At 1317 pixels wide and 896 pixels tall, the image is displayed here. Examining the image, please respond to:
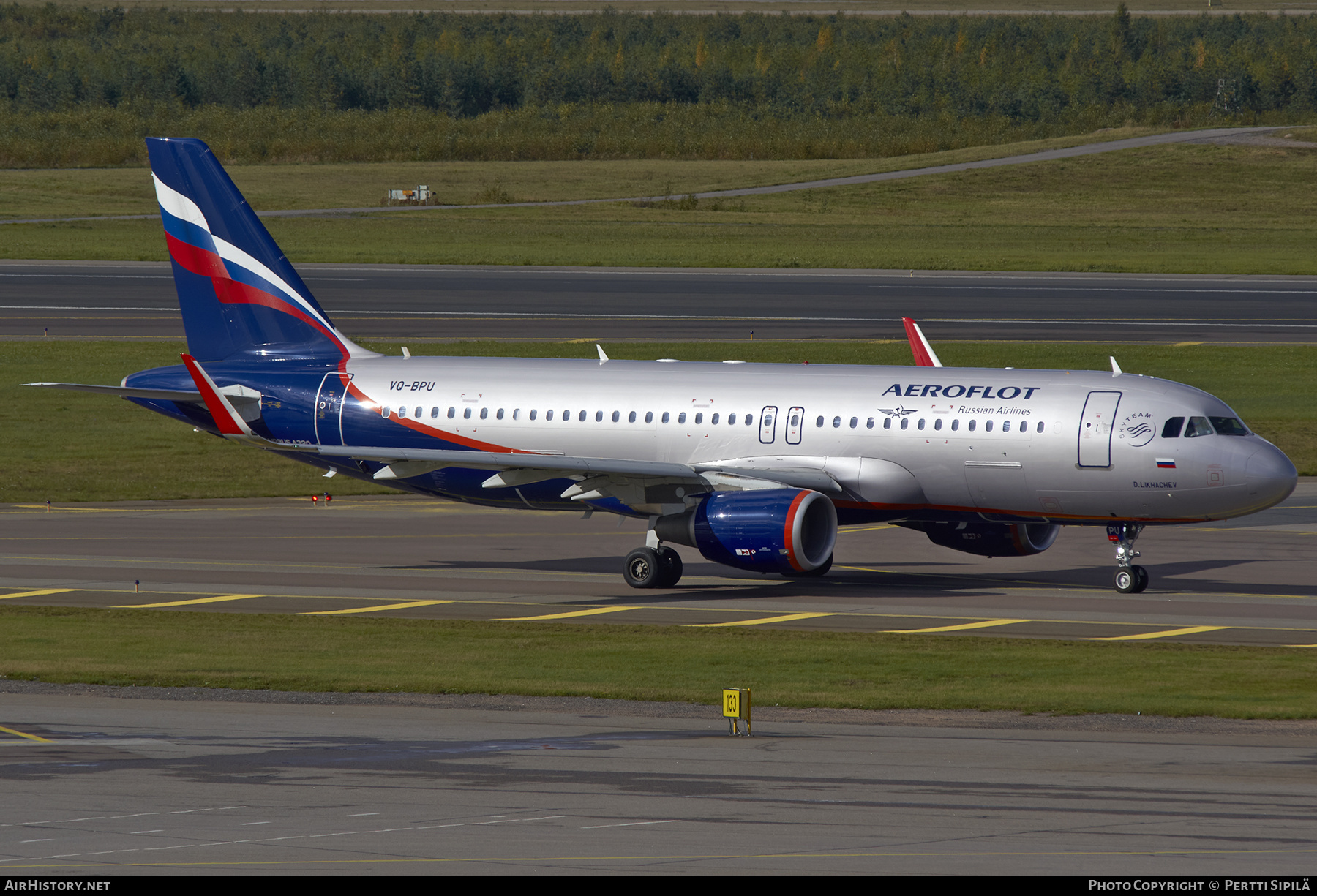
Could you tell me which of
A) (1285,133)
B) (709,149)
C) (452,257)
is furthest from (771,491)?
(709,149)

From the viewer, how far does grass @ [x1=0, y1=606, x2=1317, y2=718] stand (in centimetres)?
2766

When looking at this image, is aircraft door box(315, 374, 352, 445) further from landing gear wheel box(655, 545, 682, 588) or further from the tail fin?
landing gear wheel box(655, 545, 682, 588)

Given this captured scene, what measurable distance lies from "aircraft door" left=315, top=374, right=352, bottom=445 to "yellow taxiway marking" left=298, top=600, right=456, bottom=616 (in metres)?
6.62

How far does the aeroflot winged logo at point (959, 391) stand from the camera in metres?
38.5

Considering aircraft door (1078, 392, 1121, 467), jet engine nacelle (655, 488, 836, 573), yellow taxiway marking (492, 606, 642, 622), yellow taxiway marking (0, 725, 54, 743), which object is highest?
aircraft door (1078, 392, 1121, 467)

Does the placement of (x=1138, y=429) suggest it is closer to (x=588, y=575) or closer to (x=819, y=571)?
(x=819, y=571)

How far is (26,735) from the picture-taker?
24.9 metres

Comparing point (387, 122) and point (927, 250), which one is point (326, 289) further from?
point (387, 122)

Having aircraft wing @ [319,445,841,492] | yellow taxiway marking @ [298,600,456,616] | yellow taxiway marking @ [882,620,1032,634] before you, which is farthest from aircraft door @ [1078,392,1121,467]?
yellow taxiway marking @ [298,600,456,616]

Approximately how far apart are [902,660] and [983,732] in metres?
5.25

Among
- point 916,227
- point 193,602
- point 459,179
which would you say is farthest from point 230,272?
point 459,179

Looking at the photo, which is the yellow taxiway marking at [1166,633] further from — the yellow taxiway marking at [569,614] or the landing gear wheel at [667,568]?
the landing gear wheel at [667,568]

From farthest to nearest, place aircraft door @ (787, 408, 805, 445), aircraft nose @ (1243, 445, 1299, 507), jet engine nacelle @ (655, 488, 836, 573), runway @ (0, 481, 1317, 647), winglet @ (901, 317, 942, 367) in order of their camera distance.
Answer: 1. winglet @ (901, 317, 942, 367)
2. aircraft door @ (787, 408, 805, 445)
3. jet engine nacelle @ (655, 488, 836, 573)
4. aircraft nose @ (1243, 445, 1299, 507)
5. runway @ (0, 481, 1317, 647)

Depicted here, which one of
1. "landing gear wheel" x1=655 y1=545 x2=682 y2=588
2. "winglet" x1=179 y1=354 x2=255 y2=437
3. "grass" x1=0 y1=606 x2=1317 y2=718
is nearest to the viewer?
"grass" x1=0 y1=606 x2=1317 y2=718
